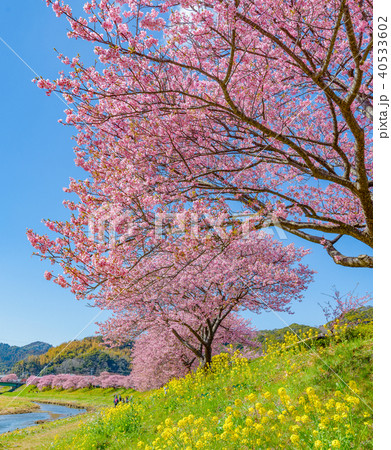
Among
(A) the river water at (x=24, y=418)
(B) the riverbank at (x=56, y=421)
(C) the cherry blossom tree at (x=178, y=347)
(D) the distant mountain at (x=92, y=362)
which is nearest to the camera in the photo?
(B) the riverbank at (x=56, y=421)

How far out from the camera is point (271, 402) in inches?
221

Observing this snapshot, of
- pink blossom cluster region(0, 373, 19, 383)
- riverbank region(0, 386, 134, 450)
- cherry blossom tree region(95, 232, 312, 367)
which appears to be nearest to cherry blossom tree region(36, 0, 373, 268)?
riverbank region(0, 386, 134, 450)

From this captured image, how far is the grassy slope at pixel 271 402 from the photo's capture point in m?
3.78

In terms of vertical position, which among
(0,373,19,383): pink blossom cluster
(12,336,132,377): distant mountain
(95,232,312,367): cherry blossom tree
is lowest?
(0,373,19,383): pink blossom cluster

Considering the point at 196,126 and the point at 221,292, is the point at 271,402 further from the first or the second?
the point at 221,292

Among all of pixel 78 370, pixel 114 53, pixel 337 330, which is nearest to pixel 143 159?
pixel 114 53

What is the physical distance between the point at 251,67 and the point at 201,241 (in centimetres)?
346

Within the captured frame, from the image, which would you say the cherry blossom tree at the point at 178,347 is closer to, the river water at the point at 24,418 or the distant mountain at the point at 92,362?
the river water at the point at 24,418

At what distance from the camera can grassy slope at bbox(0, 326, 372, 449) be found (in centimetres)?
378

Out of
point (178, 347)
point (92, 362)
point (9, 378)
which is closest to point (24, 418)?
point (178, 347)

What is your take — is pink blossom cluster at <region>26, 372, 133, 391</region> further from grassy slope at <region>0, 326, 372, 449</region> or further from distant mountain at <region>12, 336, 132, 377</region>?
grassy slope at <region>0, 326, 372, 449</region>

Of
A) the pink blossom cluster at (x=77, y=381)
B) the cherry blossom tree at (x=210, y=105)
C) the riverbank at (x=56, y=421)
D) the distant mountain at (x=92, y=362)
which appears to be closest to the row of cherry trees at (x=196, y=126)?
the cherry blossom tree at (x=210, y=105)

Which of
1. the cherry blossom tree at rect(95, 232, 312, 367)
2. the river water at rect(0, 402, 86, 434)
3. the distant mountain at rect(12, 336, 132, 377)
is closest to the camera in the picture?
the cherry blossom tree at rect(95, 232, 312, 367)

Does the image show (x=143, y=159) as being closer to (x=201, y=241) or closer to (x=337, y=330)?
(x=201, y=241)
